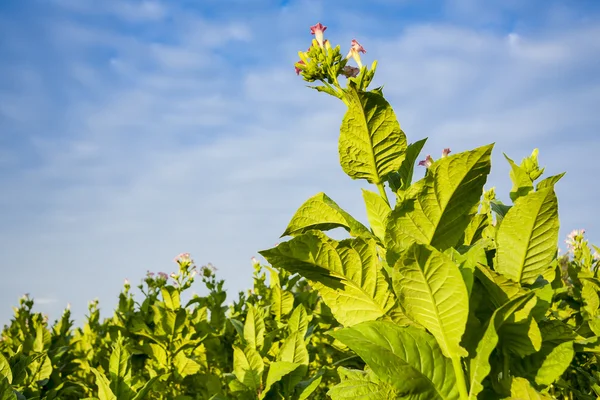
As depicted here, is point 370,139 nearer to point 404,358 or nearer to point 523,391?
point 404,358

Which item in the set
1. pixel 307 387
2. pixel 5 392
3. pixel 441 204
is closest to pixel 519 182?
pixel 441 204

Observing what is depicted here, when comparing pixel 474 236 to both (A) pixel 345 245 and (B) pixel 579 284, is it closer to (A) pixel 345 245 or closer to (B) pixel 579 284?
(A) pixel 345 245

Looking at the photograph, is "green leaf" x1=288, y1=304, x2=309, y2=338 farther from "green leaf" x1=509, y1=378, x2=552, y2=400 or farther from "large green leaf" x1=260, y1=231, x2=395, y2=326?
"green leaf" x1=509, y1=378, x2=552, y2=400

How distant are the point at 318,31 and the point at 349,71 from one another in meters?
0.23

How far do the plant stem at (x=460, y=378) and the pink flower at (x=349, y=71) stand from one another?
3.66ft

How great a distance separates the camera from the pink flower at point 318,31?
6.76 ft

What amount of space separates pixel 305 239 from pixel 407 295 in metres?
0.36

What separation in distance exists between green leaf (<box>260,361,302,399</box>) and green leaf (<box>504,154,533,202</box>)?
57.2 inches

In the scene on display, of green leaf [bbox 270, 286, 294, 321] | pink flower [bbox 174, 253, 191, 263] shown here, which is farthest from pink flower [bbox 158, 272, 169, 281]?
green leaf [bbox 270, 286, 294, 321]

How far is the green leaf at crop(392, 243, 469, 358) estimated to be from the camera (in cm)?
142

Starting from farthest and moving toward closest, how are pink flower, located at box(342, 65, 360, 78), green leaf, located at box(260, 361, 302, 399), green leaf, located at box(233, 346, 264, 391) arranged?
1. green leaf, located at box(233, 346, 264, 391)
2. green leaf, located at box(260, 361, 302, 399)
3. pink flower, located at box(342, 65, 360, 78)

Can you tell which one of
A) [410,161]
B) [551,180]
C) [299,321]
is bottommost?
[299,321]

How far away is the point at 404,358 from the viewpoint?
4.95 ft

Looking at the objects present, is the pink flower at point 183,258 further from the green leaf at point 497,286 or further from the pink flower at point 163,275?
the green leaf at point 497,286
